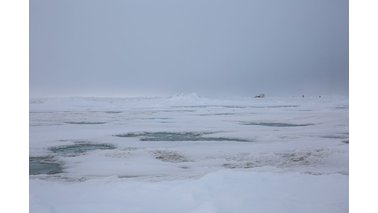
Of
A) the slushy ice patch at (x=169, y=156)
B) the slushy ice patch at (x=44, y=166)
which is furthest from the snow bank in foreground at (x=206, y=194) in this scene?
the slushy ice patch at (x=169, y=156)

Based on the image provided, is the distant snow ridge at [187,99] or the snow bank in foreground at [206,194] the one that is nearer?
the snow bank in foreground at [206,194]

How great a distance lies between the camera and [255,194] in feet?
9.18

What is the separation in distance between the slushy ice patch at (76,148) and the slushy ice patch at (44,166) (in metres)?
0.41

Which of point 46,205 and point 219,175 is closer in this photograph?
point 46,205

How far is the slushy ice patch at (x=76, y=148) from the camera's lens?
17.0ft

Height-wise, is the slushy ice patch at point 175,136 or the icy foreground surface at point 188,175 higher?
the slushy ice patch at point 175,136

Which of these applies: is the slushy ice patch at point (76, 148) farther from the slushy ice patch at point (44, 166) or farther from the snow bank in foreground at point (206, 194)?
the snow bank in foreground at point (206, 194)

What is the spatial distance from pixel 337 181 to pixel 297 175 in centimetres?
36

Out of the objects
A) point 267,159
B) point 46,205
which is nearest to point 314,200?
point 267,159

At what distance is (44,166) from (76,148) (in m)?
1.39

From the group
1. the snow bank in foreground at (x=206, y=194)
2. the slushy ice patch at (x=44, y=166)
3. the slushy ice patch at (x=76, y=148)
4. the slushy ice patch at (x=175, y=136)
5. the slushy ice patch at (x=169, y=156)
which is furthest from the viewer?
the slushy ice patch at (x=175, y=136)

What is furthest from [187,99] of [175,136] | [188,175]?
[188,175]

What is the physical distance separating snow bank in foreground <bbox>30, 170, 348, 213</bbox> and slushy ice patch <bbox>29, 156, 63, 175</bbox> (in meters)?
0.64
